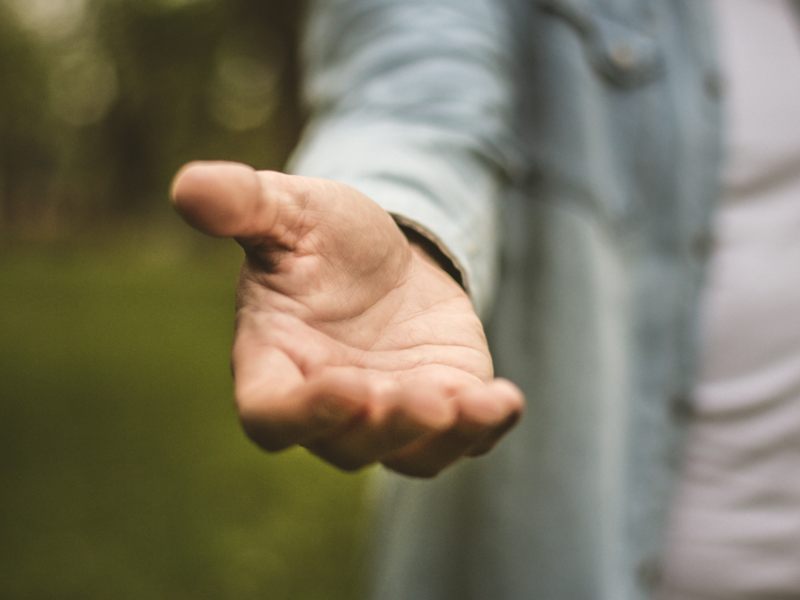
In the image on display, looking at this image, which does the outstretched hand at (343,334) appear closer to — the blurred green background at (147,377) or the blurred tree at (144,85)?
the blurred green background at (147,377)

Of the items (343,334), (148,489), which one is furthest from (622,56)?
(148,489)

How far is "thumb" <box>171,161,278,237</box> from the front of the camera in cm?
71

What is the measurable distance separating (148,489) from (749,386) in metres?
3.80

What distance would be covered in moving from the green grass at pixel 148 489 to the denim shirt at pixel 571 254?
2175mm

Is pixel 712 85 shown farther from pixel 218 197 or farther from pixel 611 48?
pixel 218 197

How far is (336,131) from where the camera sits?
1.18 metres

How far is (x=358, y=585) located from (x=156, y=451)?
2188 mm

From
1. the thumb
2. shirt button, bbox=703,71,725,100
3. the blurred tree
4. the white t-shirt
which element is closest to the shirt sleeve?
the thumb

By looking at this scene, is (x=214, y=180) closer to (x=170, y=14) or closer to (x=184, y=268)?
(x=170, y=14)

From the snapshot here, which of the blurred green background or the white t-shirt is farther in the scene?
the blurred green background

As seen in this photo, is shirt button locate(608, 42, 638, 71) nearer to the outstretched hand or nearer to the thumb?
the outstretched hand

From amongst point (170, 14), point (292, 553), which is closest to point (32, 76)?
point (170, 14)

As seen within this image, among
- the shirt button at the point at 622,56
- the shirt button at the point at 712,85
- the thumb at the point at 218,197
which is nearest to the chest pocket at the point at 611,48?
the shirt button at the point at 622,56

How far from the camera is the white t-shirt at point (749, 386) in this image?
4.45ft
